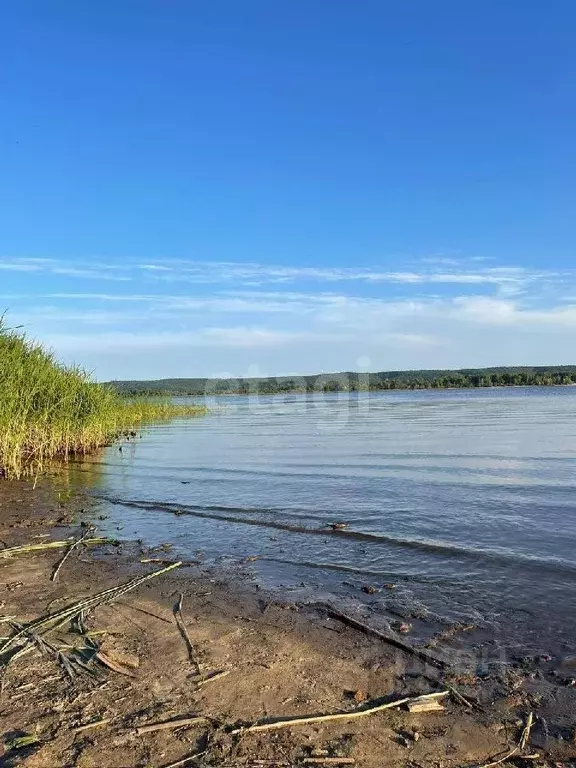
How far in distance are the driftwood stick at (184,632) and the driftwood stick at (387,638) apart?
1640 millimetres

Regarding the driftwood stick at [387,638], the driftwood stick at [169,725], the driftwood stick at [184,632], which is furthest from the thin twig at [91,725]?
the driftwood stick at [387,638]

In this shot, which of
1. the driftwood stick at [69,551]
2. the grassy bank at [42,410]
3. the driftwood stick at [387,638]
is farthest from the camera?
the grassy bank at [42,410]

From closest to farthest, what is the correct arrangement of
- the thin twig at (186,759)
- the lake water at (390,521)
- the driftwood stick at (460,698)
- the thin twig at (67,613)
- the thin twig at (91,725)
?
1. the thin twig at (186,759)
2. the thin twig at (91,725)
3. the driftwood stick at (460,698)
4. the thin twig at (67,613)
5. the lake water at (390,521)

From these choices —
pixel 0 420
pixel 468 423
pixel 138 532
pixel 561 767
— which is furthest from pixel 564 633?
pixel 468 423

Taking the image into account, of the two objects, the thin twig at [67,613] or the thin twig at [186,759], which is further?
the thin twig at [67,613]

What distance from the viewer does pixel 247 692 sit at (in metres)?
4.57

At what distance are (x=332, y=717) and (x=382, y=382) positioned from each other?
147 m

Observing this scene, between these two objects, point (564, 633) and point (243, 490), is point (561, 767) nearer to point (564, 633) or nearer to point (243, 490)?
point (564, 633)

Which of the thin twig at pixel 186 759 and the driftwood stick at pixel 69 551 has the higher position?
the thin twig at pixel 186 759

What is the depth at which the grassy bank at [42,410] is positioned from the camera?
1511 centimetres

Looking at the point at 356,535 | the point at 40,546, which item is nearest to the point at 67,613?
the point at 40,546

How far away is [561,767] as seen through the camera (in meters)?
3.78

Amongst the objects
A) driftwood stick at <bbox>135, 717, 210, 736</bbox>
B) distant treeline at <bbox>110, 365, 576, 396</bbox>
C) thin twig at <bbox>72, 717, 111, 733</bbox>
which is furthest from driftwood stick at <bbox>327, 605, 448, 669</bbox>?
distant treeline at <bbox>110, 365, 576, 396</bbox>

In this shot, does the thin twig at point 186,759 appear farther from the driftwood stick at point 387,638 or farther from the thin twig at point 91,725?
the driftwood stick at point 387,638
